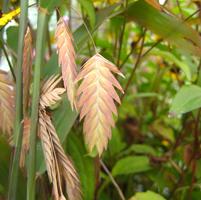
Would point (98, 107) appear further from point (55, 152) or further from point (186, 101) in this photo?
point (186, 101)

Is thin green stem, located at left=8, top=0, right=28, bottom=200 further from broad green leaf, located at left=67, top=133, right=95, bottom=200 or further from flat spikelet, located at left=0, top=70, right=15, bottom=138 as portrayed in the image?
broad green leaf, located at left=67, top=133, right=95, bottom=200

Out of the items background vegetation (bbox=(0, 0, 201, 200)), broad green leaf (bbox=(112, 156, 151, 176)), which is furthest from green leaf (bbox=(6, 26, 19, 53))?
broad green leaf (bbox=(112, 156, 151, 176))

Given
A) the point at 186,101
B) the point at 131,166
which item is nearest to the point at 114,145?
the point at 131,166

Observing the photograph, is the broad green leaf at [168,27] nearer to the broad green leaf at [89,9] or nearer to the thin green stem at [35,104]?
the broad green leaf at [89,9]

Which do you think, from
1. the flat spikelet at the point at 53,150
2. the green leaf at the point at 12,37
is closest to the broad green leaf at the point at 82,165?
the green leaf at the point at 12,37

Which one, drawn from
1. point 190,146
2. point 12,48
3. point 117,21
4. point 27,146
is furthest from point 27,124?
point 190,146
